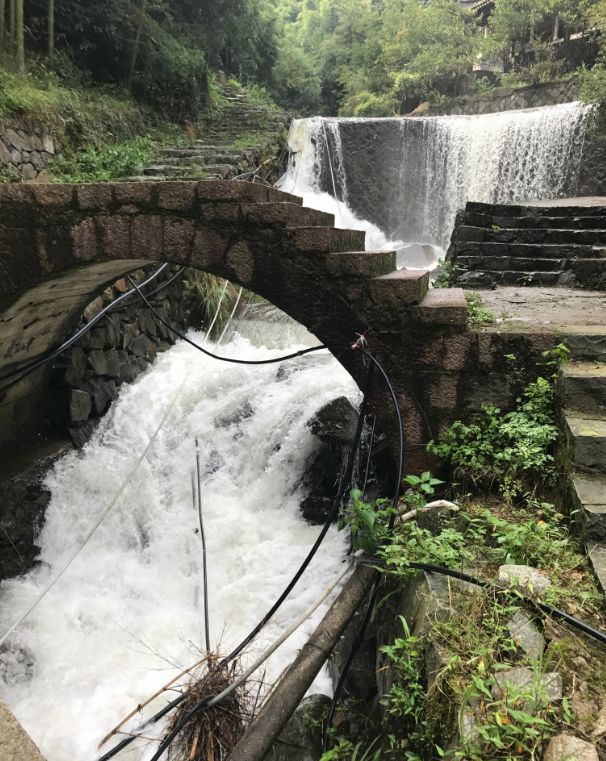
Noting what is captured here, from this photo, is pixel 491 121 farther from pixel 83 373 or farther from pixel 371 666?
pixel 371 666

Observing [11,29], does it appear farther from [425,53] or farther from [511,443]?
[425,53]

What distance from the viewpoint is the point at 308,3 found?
33906 millimetres

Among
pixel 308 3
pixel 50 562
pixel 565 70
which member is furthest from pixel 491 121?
pixel 308 3

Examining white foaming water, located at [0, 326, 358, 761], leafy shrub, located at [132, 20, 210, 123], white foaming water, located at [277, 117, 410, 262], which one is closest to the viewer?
white foaming water, located at [0, 326, 358, 761]

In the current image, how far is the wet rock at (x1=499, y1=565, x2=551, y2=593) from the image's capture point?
87.6 inches

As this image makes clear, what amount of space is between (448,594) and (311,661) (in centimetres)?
70

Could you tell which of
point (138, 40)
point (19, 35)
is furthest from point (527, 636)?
point (138, 40)

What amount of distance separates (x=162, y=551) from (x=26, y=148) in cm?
620

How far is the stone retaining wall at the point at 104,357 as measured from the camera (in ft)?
20.5

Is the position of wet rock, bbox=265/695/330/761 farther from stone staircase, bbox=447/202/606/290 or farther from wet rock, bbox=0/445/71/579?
stone staircase, bbox=447/202/606/290

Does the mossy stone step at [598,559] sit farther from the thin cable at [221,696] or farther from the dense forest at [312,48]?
the dense forest at [312,48]

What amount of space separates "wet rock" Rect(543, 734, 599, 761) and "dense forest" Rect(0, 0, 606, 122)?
10.8 meters

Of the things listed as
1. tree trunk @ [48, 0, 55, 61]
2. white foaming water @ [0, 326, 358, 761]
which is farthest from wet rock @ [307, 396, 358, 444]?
tree trunk @ [48, 0, 55, 61]


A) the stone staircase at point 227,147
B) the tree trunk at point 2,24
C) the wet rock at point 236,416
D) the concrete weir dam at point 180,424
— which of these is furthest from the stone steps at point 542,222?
the tree trunk at point 2,24
